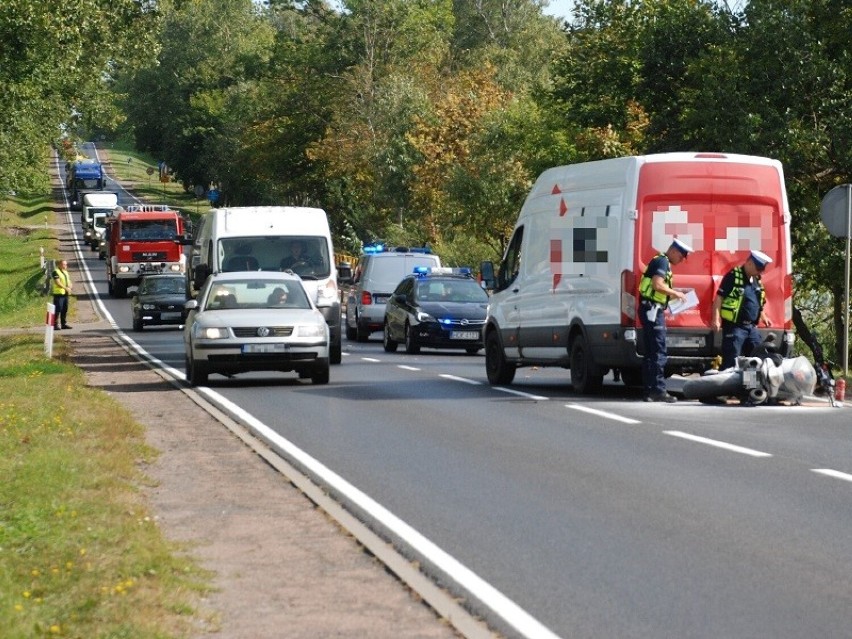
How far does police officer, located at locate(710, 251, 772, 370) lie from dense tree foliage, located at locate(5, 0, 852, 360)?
12.9 metres

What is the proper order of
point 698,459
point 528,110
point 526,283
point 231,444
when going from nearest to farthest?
point 698,459 < point 231,444 < point 526,283 < point 528,110

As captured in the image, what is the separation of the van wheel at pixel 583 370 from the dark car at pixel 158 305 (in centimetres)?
2519

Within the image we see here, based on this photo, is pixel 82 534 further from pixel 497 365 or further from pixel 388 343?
pixel 388 343

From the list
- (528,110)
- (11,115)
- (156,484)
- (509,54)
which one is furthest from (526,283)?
(509,54)

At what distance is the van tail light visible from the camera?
1914 centimetres

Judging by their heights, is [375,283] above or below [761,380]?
above

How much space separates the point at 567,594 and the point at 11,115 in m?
A: 37.5

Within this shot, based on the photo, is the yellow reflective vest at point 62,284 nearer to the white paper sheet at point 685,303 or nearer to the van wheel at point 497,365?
the van wheel at point 497,365

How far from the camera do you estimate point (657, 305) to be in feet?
61.3

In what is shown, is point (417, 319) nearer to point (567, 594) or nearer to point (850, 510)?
point (850, 510)

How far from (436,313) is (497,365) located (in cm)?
973

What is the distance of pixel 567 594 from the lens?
789 centimetres

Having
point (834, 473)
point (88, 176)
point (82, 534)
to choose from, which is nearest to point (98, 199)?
point (88, 176)

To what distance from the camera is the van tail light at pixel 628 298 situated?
1914 cm
